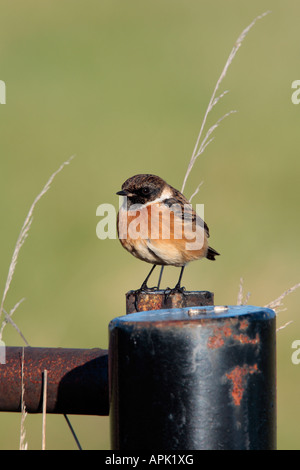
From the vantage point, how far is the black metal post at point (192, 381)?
6.62 ft

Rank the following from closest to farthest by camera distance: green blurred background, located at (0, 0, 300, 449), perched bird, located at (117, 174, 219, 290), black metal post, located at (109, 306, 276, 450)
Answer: black metal post, located at (109, 306, 276, 450), perched bird, located at (117, 174, 219, 290), green blurred background, located at (0, 0, 300, 449)

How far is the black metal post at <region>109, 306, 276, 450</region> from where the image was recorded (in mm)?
2018

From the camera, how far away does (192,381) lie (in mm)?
2021

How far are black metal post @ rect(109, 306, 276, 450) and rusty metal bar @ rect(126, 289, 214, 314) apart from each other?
984 millimetres

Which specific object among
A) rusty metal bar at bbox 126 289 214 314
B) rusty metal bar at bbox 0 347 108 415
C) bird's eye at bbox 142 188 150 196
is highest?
bird's eye at bbox 142 188 150 196

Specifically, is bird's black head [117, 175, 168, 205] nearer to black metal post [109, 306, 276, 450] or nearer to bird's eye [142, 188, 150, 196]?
bird's eye [142, 188, 150, 196]

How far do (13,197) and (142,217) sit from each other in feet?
22.1

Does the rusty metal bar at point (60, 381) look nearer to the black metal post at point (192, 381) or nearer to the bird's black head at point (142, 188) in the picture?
the black metal post at point (192, 381)

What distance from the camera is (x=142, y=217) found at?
5324 mm

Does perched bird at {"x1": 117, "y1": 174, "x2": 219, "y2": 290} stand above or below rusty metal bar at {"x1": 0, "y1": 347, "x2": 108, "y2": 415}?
above

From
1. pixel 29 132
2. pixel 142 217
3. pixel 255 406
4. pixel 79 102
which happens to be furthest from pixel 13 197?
pixel 255 406

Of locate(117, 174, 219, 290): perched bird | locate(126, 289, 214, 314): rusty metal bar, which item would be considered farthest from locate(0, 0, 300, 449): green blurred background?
locate(126, 289, 214, 314): rusty metal bar

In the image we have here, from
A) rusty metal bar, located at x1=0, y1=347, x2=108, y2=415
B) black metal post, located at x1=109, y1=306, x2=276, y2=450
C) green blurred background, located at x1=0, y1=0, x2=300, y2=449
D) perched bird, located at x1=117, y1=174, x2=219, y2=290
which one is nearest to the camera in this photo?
black metal post, located at x1=109, y1=306, x2=276, y2=450

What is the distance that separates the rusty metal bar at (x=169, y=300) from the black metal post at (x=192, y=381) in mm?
984
